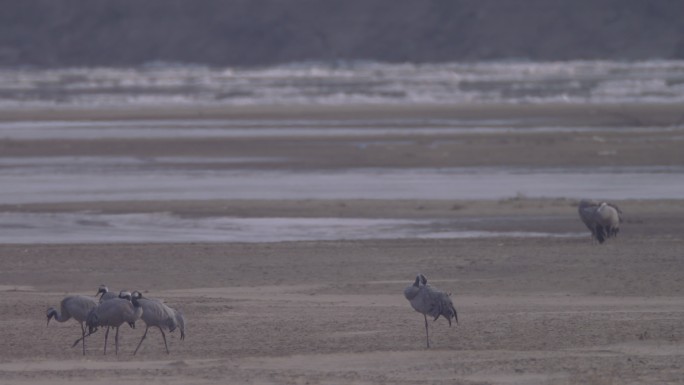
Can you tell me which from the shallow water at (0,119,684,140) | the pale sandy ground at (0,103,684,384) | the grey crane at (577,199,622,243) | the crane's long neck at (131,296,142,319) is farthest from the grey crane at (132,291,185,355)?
the shallow water at (0,119,684,140)

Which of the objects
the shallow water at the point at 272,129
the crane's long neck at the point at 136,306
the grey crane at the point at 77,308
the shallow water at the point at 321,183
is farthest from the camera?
the shallow water at the point at 272,129

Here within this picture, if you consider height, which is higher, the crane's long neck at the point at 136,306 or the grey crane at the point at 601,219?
the grey crane at the point at 601,219

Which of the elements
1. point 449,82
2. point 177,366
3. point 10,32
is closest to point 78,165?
point 177,366

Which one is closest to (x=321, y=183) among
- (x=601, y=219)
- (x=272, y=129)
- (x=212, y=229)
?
(x=212, y=229)

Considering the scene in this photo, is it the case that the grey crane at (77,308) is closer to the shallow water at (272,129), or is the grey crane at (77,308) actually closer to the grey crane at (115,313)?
the grey crane at (115,313)

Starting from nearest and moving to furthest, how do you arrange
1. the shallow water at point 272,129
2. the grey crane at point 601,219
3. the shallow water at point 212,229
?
the grey crane at point 601,219
the shallow water at point 212,229
the shallow water at point 272,129

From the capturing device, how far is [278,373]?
335 inches

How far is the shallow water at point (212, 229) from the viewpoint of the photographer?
50.8 feet

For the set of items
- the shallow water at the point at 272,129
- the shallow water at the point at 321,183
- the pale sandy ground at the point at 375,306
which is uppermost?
the shallow water at the point at 272,129

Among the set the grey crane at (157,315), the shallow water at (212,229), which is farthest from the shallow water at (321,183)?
the grey crane at (157,315)

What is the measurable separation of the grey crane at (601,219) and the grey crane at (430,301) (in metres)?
5.33

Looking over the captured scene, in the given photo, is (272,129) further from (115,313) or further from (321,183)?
(115,313)

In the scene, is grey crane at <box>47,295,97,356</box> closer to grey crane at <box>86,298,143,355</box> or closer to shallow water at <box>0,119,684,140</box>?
grey crane at <box>86,298,143,355</box>

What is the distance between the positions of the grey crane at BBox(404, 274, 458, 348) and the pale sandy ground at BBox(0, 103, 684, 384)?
0.89ft
